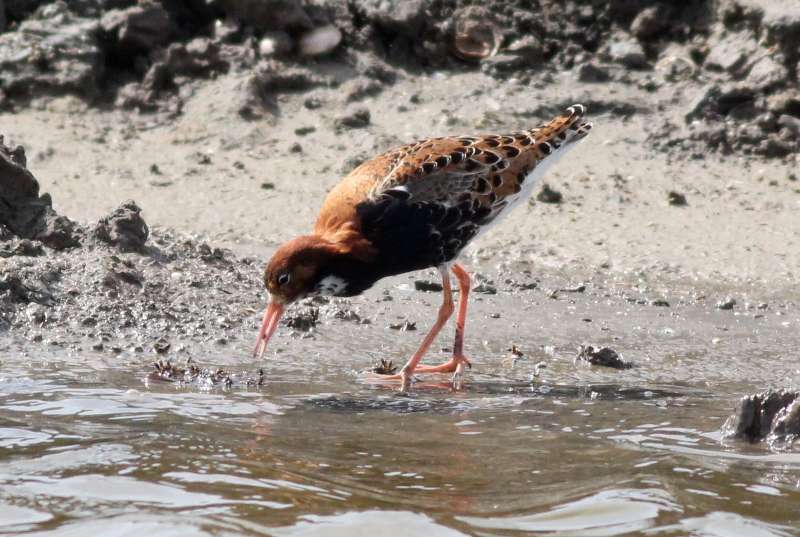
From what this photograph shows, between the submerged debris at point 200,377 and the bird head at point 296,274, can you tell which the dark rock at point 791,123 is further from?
the submerged debris at point 200,377

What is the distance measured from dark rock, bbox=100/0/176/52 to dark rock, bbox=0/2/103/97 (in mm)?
182

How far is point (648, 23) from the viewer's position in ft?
37.3

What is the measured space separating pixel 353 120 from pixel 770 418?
6.00 metres

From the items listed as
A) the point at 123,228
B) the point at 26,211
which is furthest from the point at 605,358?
the point at 26,211

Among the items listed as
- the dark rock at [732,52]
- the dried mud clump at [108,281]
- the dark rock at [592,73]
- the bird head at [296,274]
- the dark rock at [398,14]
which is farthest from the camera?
the dark rock at [398,14]

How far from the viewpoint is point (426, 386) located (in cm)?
720

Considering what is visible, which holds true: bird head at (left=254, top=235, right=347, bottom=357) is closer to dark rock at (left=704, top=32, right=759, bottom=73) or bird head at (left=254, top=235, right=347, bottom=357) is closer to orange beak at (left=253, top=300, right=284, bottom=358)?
orange beak at (left=253, top=300, right=284, bottom=358)

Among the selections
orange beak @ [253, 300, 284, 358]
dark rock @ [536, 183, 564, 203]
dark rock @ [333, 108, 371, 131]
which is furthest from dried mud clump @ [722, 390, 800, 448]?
dark rock @ [333, 108, 371, 131]

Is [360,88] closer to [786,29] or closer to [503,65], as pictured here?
[503,65]

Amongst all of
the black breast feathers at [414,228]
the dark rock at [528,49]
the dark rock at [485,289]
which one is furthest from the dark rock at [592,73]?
the black breast feathers at [414,228]

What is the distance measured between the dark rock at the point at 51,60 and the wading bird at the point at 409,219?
497cm

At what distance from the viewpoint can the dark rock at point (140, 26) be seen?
37.8ft

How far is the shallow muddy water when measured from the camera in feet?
16.1

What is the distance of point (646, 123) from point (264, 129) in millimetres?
3312
